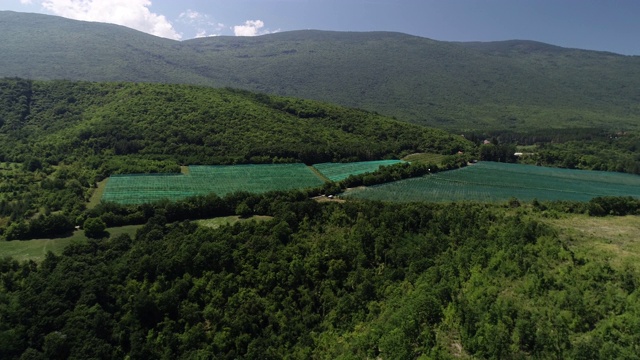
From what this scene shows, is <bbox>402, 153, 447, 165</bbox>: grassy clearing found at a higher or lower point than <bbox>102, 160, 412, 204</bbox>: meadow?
higher

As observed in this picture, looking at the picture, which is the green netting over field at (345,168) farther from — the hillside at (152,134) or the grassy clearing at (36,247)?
the grassy clearing at (36,247)

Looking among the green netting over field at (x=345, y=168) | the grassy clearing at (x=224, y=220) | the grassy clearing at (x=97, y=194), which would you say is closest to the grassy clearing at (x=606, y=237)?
the grassy clearing at (x=224, y=220)

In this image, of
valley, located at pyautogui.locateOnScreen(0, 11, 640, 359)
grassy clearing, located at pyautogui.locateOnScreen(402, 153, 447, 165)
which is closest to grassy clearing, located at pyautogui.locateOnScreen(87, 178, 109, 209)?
valley, located at pyautogui.locateOnScreen(0, 11, 640, 359)

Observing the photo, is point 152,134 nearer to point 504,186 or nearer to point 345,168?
point 345,168

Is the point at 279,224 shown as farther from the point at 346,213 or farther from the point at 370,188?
the point at 370,188

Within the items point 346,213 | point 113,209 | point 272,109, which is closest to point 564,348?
point 346,213

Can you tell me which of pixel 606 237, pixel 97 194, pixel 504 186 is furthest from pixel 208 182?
pixel 606 237

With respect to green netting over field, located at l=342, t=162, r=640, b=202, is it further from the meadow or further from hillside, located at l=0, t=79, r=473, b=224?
hillside, located at l=0, t=79, r=473, b=224
